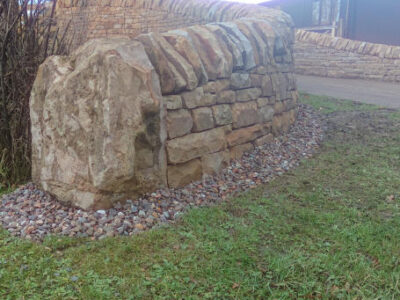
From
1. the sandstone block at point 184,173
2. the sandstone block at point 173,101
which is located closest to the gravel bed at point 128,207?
the sandstone block at point 184,173

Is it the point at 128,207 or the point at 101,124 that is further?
the point at 128,207

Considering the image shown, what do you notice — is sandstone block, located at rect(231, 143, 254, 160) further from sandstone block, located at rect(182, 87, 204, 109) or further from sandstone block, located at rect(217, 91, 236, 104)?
sandstone block, located at rect(182, 87, 204, 109)

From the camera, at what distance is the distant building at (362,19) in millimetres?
13516

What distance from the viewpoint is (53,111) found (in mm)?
3299

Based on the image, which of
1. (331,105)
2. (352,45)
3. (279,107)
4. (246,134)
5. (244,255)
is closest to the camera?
(244,255)

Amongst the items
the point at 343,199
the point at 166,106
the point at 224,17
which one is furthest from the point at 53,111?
the point at 224,17

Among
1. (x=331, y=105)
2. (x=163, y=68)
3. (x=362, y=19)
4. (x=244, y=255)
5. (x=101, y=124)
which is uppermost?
(x=362, y=19)

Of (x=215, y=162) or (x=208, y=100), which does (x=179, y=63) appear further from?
(x=215, y=162)

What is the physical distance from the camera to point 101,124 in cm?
304

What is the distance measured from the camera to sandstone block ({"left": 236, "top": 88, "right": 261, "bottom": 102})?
4453 mm

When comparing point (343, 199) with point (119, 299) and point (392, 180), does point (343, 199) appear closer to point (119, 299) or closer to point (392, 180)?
point (392, 180)

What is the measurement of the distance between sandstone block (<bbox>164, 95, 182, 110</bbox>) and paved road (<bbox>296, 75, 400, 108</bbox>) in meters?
5.34

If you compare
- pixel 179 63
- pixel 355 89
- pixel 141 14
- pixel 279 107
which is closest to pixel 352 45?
pixel 355 89

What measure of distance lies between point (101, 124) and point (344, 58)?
31.5 ft
